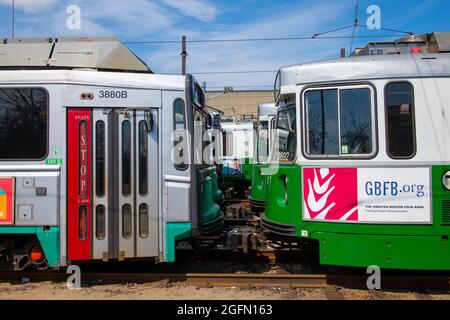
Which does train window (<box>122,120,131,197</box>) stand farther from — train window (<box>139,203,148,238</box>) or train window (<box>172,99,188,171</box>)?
train window (<box>172,99,188,171</box>)

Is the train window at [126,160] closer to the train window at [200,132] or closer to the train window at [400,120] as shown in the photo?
the train window at [200,132]

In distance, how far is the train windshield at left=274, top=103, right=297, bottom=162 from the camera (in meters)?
5.56

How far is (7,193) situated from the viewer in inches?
206

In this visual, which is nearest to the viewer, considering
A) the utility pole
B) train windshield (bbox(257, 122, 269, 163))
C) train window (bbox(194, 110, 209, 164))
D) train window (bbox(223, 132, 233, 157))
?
train window (bbox(194, 110, 209, 164))

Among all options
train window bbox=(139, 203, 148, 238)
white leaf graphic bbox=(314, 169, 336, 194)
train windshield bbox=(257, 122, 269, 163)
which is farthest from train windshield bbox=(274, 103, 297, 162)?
train windshield bbox=(257, 122, 269, 163)

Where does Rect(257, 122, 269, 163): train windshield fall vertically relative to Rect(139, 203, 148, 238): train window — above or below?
above

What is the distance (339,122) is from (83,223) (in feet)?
12.2

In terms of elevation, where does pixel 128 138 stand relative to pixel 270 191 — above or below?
above

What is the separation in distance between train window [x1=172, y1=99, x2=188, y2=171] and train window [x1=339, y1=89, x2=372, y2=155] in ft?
7.15

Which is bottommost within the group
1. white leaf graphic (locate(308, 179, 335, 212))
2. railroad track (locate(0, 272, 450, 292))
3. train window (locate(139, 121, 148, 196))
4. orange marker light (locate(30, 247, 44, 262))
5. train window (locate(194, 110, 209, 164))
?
railroad track (locate(0, 272, 450, 292))

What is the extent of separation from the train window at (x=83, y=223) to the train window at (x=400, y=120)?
13.6 ft
